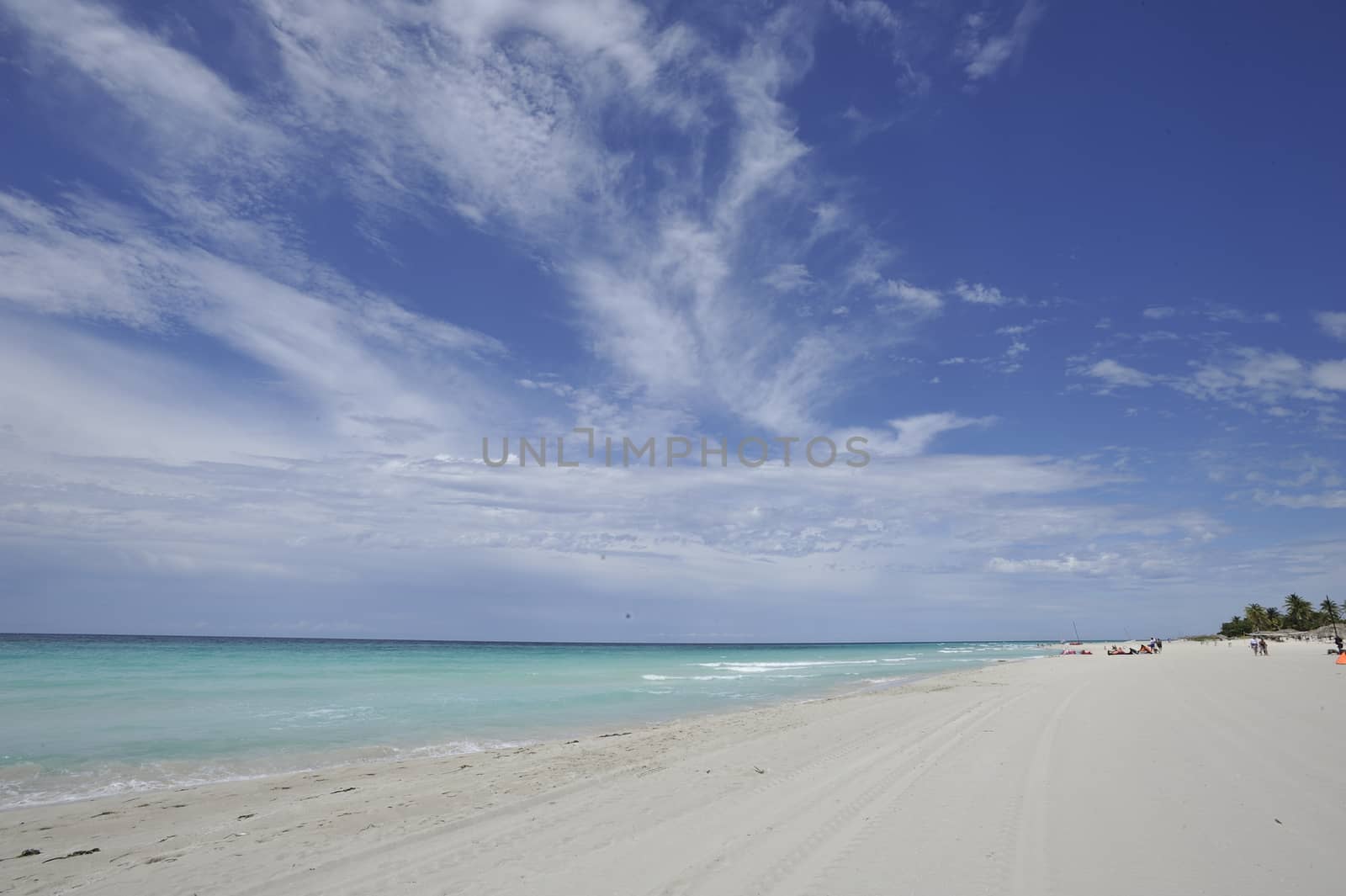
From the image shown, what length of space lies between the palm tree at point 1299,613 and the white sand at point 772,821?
5444 inches

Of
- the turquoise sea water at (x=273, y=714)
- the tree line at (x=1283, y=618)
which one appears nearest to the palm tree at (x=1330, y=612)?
the tree line at (x=1283, y=618)

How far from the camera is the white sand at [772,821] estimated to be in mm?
5879

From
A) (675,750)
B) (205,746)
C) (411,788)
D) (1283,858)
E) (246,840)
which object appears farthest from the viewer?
(205,746)

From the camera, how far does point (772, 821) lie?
7480mm

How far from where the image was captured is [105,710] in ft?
63.9

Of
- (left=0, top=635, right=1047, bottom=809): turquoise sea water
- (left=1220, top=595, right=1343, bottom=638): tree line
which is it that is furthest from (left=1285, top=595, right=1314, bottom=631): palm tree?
(left=0, top=635, right=1047, bottom=809): turquoise sea water

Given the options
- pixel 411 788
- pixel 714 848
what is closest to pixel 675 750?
pixel 411 788

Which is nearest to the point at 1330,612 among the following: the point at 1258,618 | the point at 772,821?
the point at 1258,618

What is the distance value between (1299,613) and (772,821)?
154 m

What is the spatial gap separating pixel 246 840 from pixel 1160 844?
32.2ft

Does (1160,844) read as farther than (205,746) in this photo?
No

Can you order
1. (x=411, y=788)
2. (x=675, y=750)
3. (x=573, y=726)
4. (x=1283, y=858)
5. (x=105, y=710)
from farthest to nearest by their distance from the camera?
1. (x=105, y=710)
2. (x=573, y=726)
3. (x=675, y=750)
4. (x=411, y=788)
5. (x=1283, y=858)

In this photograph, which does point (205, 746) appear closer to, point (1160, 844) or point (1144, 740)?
point (1160, 844)

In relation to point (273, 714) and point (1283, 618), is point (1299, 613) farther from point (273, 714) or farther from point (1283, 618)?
point (273, 714)
